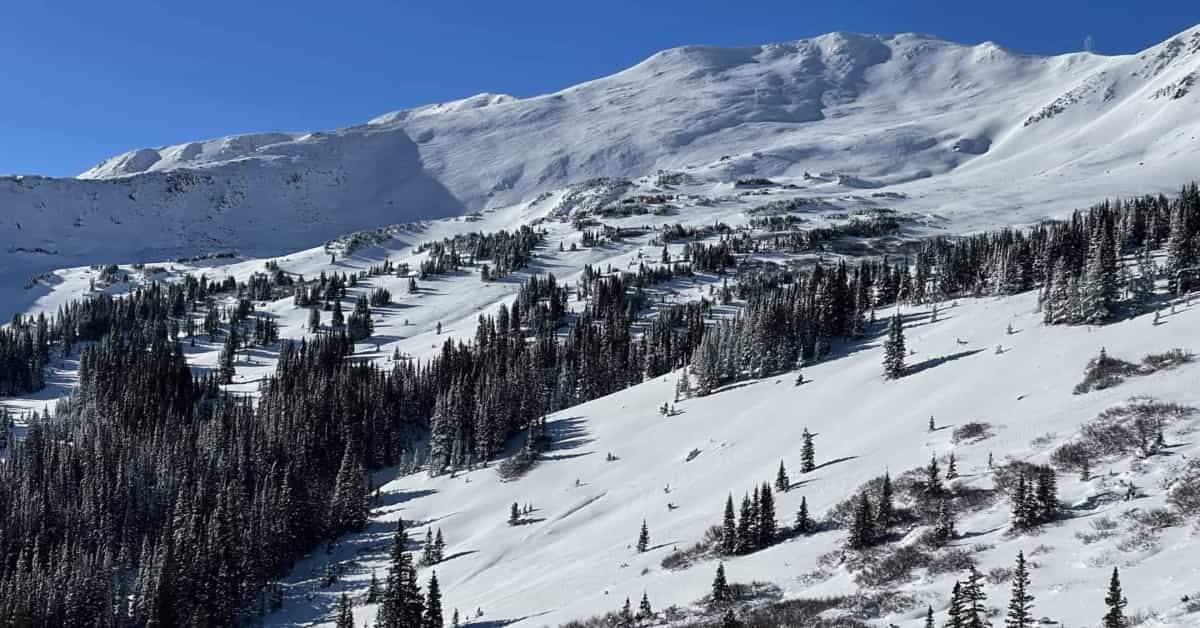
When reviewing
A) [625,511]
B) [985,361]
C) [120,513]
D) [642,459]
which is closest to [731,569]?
[625,511]

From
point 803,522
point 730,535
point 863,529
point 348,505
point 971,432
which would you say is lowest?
point 348,505

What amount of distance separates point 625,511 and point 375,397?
77113mm

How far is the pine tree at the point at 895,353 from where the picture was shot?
327 ft

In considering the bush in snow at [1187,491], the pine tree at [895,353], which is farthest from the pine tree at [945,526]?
the pine tree at [895,353]

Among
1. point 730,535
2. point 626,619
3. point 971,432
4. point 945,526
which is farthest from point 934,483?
point 626,619

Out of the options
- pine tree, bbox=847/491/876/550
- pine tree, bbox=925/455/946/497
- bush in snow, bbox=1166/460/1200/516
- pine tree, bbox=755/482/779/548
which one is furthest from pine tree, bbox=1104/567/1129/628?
pine tree, bbox=755/482/779/548

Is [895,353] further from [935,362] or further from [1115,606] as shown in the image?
[1115,606]

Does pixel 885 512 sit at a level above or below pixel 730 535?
above

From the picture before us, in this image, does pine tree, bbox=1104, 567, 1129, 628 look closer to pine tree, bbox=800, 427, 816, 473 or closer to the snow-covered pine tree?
the snow-covered pine tree

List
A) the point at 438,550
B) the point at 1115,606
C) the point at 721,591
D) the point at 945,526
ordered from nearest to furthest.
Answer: the point at 1115,606 → the point at 721,591 → the point at 945,526 → the point at 438,550

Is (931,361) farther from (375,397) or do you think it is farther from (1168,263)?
(375,397)

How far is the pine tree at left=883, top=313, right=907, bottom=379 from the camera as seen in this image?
99.7 meters

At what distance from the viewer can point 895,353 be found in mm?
100688

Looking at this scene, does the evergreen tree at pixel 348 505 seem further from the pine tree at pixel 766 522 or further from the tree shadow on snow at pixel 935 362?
the tree shadow on snow at pixel 935 362
